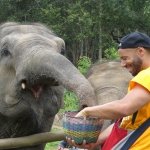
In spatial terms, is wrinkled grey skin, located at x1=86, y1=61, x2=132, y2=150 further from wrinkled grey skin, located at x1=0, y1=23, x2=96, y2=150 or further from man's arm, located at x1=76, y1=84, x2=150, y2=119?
man's arm, located at x1=76, y1=84, x2=150, y2=119

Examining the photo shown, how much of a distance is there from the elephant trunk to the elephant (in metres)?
0.55

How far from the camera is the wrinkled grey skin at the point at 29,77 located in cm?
302

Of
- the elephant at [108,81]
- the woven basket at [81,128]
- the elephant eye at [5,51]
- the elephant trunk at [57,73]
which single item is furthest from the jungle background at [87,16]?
the woven basket at [81,128]

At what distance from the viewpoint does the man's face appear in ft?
7.35

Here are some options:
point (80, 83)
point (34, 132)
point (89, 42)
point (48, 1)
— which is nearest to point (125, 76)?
point (34, 132)

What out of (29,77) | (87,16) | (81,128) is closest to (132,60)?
(81,128)

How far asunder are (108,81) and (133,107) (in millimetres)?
1687

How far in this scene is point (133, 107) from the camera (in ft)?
6.82

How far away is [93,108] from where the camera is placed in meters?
2.17

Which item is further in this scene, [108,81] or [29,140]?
[108,81]

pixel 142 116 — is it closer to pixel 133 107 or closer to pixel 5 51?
pixel 133 107

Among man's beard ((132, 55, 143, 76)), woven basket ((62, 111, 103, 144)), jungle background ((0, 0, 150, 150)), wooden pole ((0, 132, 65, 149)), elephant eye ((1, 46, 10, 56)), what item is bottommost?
jungle background ((0, 0, 150, 150))

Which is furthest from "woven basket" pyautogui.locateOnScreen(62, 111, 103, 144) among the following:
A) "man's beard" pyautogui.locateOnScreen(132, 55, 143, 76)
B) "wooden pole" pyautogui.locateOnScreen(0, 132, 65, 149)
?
"wooden pole" pyautogui.locateOnScreen(0, 132, 65, 149)

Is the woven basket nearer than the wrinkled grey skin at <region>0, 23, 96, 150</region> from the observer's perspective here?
Yes
